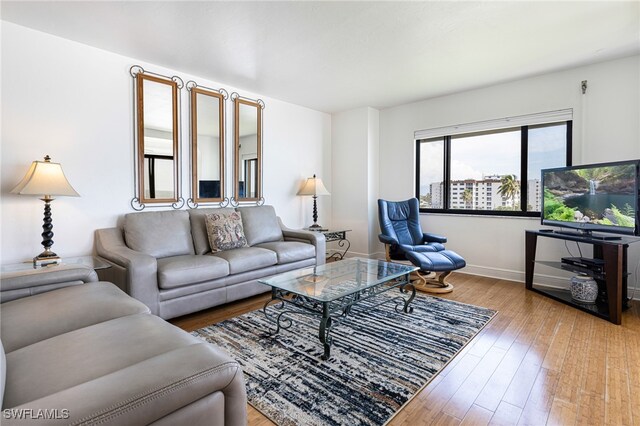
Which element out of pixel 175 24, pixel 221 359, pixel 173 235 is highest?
pixel 175 24

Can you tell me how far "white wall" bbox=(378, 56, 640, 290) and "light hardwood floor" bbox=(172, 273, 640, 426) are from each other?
1187 millimetres

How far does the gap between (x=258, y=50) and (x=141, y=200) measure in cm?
190

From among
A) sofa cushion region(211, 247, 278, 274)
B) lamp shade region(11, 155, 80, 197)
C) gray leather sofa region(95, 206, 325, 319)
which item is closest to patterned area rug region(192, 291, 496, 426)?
gray leather sofa region(95, 206, 325, 319)

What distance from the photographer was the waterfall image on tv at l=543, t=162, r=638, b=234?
9.00 feet

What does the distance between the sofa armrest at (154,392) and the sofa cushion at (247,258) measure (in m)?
1.89

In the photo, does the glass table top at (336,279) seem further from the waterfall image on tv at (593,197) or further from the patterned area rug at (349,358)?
the waterfall image on tv at (593,197)

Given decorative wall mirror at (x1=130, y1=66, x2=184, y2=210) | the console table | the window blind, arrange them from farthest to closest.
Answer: the window blind < decorative wall mirror at (x1=130, y1=66, x2=184, y2=210) < the console table

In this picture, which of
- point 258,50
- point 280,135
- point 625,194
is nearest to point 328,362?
point 258,50

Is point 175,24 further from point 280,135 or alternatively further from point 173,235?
point 280,135

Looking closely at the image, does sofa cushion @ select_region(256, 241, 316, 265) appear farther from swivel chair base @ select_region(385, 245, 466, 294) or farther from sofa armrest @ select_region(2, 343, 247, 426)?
sofa armrest @ select_region(2, 343, 247, 426)

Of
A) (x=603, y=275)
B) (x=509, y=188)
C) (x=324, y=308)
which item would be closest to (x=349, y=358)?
(x=324, y=308)

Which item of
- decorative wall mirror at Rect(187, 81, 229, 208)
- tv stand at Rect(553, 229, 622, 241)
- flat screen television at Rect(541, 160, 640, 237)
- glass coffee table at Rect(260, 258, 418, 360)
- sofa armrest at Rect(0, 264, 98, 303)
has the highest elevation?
decorative wall mirror at Rect(187, 81, 229, 208)

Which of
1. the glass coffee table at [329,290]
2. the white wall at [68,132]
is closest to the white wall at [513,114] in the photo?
the glass coffee table at [329,290]

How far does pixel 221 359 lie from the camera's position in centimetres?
106
